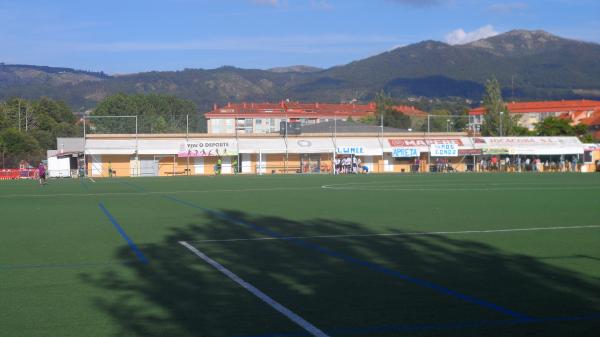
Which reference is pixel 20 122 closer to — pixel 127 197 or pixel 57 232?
pixel 127 197

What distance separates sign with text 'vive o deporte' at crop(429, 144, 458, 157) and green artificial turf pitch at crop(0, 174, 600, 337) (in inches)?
1834

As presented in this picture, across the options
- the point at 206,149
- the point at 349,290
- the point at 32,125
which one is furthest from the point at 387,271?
the point at 32,125

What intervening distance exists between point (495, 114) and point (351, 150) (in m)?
38.2

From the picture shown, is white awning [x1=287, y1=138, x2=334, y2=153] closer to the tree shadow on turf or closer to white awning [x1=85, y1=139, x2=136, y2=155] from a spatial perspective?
white awning [x1=85, y1=139, x2=136, y2=155]

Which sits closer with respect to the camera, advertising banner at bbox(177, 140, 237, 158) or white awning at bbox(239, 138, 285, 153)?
advertising banner at bbox(177, 140, 237, 158)

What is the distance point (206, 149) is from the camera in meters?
63.7

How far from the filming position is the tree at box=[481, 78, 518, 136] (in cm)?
9464

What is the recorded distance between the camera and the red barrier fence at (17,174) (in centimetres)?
5756

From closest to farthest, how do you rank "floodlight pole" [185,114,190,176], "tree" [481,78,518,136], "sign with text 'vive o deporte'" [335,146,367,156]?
"floodlight pole" [185,114,190,176] → "sign with text 'vive o deporte'" [335,146,367,156] → "tree" [481,78,518,136]

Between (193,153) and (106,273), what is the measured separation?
52.3 m

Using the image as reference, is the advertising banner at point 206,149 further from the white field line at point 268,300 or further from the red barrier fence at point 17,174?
the white field line at point 268,300

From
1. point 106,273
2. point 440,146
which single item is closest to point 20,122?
point 440,146

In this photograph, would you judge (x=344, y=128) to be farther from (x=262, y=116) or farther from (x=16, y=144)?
(x=262, y=116)

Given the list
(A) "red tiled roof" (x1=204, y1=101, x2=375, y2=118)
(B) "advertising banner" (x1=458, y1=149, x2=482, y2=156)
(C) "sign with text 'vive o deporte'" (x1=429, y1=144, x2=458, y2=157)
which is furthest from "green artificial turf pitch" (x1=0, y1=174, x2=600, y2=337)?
(A) "red tiled roof" (x1=204, y1=101, x2=375, y2=118)
